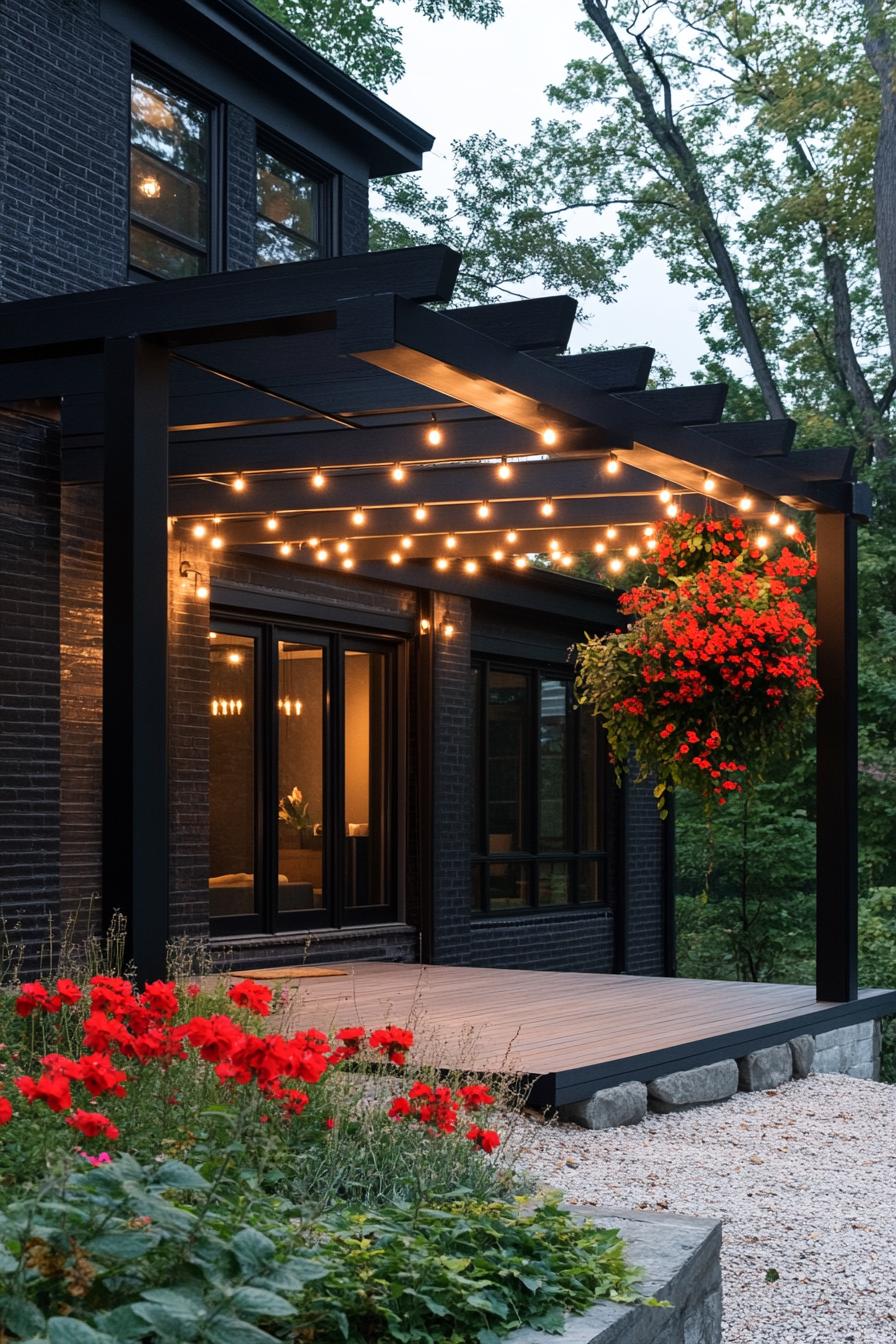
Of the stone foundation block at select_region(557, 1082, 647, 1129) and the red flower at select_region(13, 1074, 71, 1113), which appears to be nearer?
the red flower at select_region(13, 1074, 71, 1113)

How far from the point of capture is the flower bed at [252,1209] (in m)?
2.42

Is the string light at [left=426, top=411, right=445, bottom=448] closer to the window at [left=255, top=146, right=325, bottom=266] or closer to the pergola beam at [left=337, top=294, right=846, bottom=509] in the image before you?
the pergola beam at [left=337, top=294, right=846, bottom=509]

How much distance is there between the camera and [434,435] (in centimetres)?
750

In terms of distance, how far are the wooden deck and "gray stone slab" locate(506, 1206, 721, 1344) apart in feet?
5.44

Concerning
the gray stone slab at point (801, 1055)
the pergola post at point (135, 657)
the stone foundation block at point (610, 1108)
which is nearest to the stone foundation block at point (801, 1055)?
the gray stone slab at point (801, 1055)

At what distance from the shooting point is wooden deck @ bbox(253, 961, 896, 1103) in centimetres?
661

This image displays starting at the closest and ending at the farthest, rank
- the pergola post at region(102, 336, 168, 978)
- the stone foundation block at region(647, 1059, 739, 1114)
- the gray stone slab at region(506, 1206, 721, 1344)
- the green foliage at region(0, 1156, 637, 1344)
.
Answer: the green foliage at region(0, 1156, 637, 1344) < the gray stone slab at region(506, 1206, 721, 1344) < the pergola post at region(102, 336, 168, 978) < the stone foundation block at region(647, 1059, 739, 1114)

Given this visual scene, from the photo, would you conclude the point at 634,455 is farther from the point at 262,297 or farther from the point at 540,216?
the point at 540,216

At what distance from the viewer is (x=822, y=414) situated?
20922 millimetres

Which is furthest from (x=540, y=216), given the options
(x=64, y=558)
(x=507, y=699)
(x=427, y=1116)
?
(x=427, y=1116)

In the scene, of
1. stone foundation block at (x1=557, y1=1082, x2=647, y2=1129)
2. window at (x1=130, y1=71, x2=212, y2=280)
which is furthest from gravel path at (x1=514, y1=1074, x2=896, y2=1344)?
window at (x1=130, y1=71, x2=212, y2=280)

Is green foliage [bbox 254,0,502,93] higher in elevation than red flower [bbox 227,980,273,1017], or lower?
higher

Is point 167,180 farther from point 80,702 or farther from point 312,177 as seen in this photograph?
point 80,702

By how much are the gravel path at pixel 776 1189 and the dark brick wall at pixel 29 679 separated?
10.6 feet
